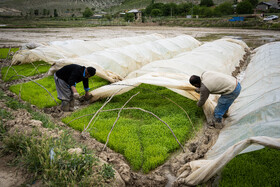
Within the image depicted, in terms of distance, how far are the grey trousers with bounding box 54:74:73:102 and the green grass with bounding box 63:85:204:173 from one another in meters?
0.52

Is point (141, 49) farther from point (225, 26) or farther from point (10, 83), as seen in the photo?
point (225, 26)

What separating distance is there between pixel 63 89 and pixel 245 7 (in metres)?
47.7

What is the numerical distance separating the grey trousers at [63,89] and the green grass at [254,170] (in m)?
4.06

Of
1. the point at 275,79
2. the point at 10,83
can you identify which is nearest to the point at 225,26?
the point at 275,79

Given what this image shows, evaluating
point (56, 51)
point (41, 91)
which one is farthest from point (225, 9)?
point (41, 91)

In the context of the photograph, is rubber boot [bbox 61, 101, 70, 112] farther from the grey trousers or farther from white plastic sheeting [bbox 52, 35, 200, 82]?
white plastic sheeting [bbox 52, 35, 200, 82]

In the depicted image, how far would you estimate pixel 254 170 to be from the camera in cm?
281

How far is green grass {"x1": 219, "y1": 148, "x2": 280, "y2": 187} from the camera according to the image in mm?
2629

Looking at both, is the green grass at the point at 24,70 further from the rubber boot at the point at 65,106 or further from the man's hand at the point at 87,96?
the man's hand at the point at 87,96

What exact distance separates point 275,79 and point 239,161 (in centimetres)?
345

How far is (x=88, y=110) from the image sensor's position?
5262mm

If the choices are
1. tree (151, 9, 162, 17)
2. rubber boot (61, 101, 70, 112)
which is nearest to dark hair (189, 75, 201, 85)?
rubber boot (61, 101, 70, 112)

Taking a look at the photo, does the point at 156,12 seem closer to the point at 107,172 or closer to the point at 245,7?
the point at 245,7

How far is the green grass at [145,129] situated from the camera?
3.55 m
